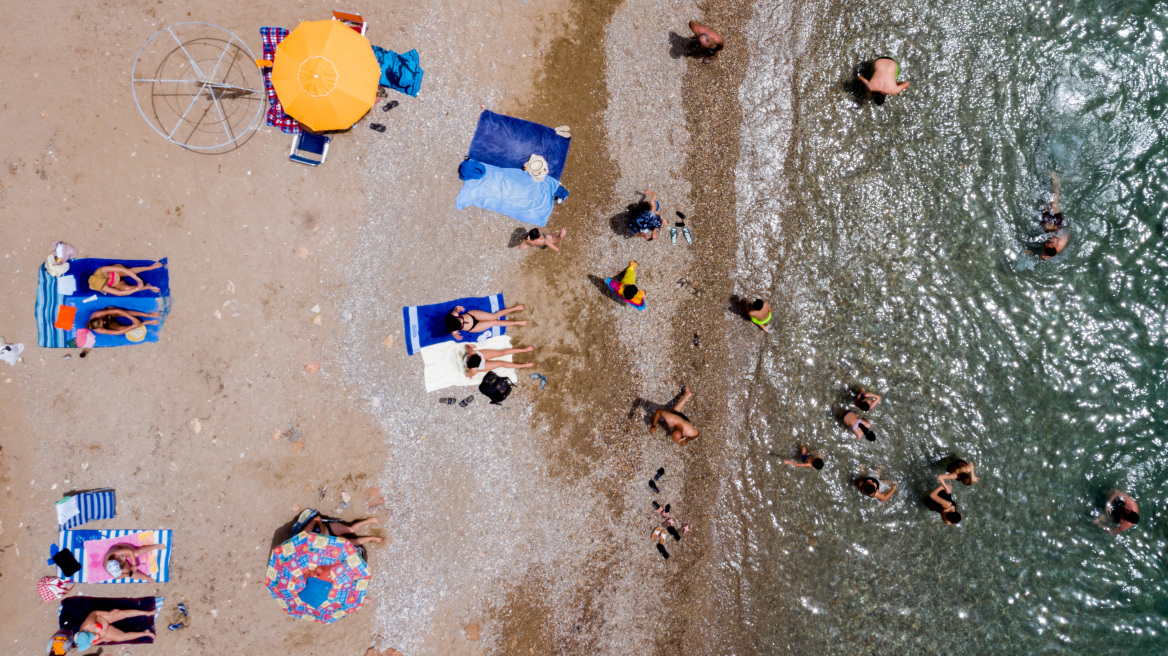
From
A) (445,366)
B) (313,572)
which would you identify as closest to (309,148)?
(445,366)

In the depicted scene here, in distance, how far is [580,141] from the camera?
8.39 m

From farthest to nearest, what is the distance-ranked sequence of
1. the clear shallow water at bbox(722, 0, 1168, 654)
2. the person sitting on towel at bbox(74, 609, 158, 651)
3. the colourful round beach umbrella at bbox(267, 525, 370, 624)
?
the clear shallow water at bbox(722, 0, 1168, 654) → the colourful round beach umbrella at bbox(267, 525, 370, 624) → the person sitting on towel at bbox(74, 609, 158, 651)

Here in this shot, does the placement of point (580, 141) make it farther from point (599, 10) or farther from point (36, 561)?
point (36, 561)

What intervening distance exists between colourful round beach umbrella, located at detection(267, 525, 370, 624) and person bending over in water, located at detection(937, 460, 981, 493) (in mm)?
9208

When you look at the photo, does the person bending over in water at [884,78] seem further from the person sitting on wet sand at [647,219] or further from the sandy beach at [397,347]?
the person sitting on wet sand at [647,219]

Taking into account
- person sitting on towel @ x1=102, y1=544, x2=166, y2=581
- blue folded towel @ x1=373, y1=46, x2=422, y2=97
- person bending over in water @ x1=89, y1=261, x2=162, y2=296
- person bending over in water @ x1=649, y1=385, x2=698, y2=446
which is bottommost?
person sitting on towel @ x1=102, y1=544, x2=166, y2=581

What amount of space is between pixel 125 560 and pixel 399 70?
26.1ft

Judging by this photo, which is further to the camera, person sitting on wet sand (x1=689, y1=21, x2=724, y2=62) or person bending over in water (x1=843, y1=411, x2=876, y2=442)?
person bending over in water (x1=843, y1=411, x2=876, y2=442)

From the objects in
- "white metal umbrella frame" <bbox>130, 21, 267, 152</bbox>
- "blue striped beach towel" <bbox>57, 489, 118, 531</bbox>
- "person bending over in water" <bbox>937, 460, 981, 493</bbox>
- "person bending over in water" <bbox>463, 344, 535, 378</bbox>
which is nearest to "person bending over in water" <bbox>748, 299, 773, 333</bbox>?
"person bending over in water" <bbox>463, 344, 535, 378</bbox>

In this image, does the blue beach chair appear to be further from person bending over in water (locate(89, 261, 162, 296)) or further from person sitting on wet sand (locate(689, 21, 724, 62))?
person sitting on wet sand (locate(689, 21, 724, 62))

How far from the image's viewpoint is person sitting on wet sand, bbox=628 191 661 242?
8062 millimetres

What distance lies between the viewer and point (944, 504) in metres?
8.45

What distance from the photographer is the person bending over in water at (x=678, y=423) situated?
8047 millimetres

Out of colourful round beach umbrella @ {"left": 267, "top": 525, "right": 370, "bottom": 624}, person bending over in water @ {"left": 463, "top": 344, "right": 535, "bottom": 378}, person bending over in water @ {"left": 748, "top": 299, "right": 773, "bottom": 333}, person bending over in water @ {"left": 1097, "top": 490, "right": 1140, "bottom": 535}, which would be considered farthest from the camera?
person bending over in water @ {"left": 1097, "top": 490, "right": 1140, "bottom": 535}
